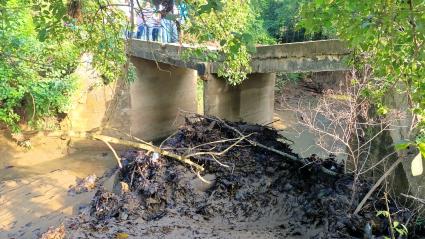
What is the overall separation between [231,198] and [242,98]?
21.1ft

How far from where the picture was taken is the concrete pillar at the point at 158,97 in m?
14.6

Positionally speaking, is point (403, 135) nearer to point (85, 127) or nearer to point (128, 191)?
point (128, 191)

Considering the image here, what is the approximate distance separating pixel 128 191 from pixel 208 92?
Answer: 5359 mm

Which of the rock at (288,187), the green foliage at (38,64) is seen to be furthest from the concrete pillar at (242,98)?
the rock at (288,187)

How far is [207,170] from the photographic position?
703 centimetres

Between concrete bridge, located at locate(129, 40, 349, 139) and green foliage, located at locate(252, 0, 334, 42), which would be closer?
concrete bridge, located at locate(129, 40, 349, 139)

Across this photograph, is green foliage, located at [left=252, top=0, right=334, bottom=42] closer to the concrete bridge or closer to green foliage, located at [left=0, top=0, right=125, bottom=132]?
the concrete bridge

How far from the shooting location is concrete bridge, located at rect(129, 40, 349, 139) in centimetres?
866

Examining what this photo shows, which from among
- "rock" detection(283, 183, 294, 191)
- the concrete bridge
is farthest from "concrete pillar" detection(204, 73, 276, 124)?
"rock" detection(283, 183, 294, 191)

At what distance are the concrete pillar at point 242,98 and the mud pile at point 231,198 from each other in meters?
3.79

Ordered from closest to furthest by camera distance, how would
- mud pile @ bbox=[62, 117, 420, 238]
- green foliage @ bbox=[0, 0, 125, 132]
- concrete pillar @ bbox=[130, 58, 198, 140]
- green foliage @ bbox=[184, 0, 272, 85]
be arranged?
1. green foliage @ bbox=[184, 0, 272, 85]
2. green foliage @ bbox=[0, 0, 125, 132]
3. mud pile @ bbox=[62, 117, 420, 238]
4. concrete pillar @ bbox=[130, 58, 198, 140]

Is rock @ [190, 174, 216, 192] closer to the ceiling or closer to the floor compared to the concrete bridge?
closer to the floor

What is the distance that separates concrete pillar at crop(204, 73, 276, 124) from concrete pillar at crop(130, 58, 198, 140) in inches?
124

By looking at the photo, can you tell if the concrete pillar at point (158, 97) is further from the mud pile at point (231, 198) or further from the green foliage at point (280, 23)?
the mud pile at point (231, 198)
